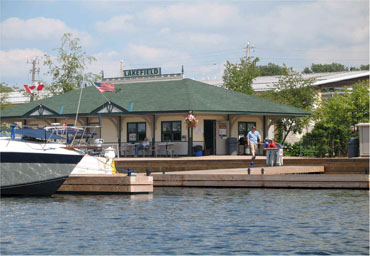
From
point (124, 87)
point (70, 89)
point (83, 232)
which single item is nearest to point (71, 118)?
point (124, 87)

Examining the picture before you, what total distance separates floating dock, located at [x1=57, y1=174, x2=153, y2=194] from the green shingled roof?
13.1m

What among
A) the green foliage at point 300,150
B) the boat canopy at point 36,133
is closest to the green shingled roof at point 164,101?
the green foliage at point 300,150

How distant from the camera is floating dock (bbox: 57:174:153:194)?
22922 mm

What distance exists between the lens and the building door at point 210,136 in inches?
1505

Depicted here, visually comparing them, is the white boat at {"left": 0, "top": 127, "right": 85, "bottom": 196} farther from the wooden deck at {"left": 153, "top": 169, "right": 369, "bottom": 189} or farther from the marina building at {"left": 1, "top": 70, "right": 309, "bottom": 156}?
the marina building at {"left": 1, "top": 70, "right": 309, "bottom": 156}

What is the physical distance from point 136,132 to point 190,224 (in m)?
22.0

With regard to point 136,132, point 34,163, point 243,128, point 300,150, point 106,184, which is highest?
point 243,128

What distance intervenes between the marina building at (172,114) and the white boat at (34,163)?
12.6 meters

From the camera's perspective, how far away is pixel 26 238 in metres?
15.5

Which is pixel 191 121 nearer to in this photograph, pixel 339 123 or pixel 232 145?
pixel 232 145

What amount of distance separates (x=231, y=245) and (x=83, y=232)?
4044 mm

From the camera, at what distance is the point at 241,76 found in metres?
51.3

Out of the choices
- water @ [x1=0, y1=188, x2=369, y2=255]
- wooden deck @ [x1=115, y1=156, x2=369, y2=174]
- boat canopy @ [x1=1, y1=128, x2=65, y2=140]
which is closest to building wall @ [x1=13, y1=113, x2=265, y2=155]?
wooden deck @ [x1=115, y1=156, x2=369, y2=174]

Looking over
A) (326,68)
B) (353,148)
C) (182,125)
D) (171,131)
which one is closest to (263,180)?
(353,148)
